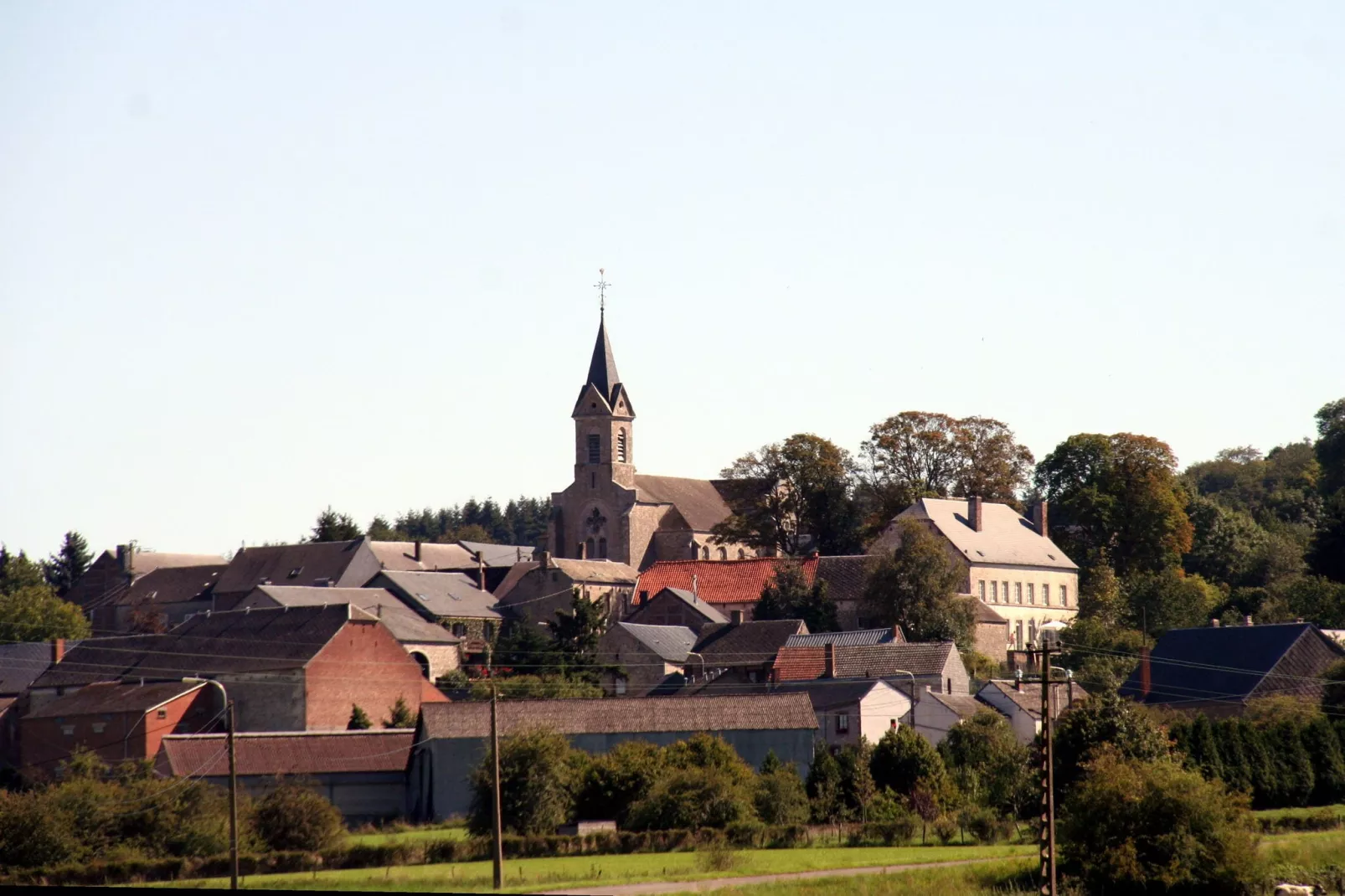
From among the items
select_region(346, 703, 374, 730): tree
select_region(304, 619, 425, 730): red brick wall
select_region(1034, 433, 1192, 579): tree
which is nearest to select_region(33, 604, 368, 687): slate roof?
select_region(304, 619, 425, 730): red brick wall

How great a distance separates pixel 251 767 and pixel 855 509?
159 ft

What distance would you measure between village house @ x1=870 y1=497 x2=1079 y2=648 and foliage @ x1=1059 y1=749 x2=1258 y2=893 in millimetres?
47727

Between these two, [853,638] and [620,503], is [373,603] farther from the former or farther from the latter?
[620,503]

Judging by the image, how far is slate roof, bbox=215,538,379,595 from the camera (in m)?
102

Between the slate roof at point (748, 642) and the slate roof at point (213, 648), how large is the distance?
48.8ft

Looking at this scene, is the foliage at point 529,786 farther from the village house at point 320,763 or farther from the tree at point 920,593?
the tree at point 920,593

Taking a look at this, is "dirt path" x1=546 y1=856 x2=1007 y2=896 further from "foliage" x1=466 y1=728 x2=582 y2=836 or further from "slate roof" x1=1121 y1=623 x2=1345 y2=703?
"slate roof" x1=1121 y1=623 x2=1345 y2=703

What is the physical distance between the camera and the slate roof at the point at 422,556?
104m

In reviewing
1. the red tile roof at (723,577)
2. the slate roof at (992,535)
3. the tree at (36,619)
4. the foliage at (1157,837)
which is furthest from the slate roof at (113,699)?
the slate roof at (992,535)

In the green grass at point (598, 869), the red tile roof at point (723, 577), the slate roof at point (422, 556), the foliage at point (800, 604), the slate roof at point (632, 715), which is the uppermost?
the slate roof at point (422, 556)

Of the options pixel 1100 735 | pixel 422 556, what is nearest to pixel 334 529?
pixel 422 556

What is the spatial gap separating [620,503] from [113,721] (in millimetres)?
44452

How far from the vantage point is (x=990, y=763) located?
61.2m

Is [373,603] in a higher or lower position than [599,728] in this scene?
higher
